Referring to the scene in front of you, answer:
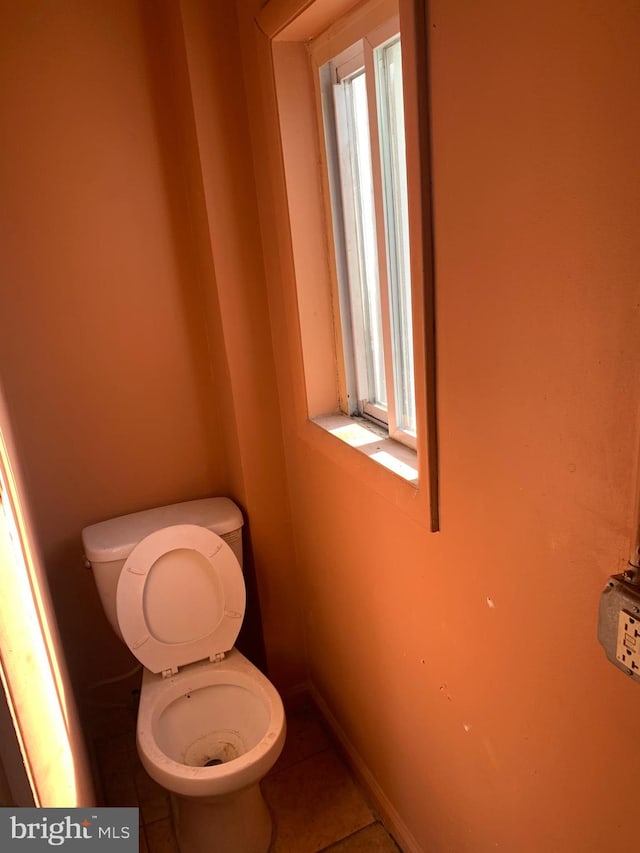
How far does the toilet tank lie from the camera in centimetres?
167

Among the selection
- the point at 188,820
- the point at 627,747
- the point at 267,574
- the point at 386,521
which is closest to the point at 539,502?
the point at 627,747

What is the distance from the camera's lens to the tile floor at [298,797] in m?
1.61

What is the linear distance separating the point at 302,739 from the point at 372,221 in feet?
5.18

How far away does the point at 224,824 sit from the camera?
1.53 meters

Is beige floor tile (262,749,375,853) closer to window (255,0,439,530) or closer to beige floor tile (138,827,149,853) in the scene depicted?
beige floor tile (138,827,149,853)

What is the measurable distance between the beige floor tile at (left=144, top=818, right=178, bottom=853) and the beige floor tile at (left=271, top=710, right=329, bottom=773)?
1.09 ft

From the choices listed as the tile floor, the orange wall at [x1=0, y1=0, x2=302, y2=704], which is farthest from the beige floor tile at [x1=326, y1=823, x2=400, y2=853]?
the orange wall at [x1=0, y1=0, x2=302, y2=704]

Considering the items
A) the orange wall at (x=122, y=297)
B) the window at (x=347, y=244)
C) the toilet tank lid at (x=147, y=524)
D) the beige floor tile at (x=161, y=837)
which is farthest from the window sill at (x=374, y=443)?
the beige floor tile at (x=161, y=837)

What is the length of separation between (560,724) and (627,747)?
129mm

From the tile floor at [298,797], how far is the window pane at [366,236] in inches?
44.4

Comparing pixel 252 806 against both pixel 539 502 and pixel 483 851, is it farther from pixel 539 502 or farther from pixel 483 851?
pixel 539 502

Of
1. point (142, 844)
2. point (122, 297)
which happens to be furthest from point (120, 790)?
point (122, 297)

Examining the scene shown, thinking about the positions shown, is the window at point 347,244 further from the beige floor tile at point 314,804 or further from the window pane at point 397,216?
the beige floor tile at point 314,804

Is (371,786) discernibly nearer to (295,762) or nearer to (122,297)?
(295,762)
